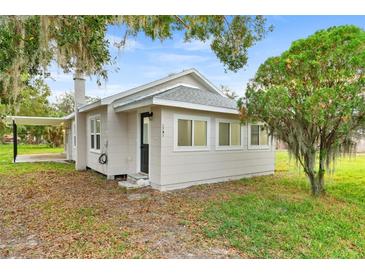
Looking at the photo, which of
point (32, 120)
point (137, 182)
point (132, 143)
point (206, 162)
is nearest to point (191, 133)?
point (206, 162)

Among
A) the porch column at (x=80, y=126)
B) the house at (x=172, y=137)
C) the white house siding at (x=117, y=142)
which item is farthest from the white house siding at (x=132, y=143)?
the porch column at (x=80, y=126)

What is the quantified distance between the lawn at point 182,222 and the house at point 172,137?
2.59 feet

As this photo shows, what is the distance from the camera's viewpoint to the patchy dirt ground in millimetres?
3291

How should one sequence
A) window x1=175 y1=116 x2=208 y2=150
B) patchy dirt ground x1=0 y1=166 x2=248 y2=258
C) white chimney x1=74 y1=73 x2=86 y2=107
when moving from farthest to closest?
white chimney x1=74 y1=73 x2=86 y2=107
window x1=175 y1=116 x2=208 y2=150
patchy dirt ground x1=0 y1=166 x2=248 y2=258

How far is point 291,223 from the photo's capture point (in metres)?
4.37

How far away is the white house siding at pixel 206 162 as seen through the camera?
6586 mm

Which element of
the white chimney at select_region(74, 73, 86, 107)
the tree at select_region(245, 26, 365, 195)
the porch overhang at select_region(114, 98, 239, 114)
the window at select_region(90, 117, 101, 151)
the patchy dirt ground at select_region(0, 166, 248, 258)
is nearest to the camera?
the patchy dirt ground at select_region(0, 166, 248, 258)

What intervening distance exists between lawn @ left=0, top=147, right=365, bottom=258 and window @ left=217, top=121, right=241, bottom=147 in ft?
5.38

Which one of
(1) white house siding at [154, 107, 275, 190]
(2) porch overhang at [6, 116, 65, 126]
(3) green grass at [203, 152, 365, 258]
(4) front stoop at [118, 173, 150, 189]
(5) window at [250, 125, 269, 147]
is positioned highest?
(2) porch overhang at [6, 116, 65, 126]

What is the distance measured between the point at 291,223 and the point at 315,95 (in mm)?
2572

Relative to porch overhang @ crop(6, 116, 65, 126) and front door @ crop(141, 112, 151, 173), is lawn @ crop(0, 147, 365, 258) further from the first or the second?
porch overhang @ crop(6, 116, 65, 126)

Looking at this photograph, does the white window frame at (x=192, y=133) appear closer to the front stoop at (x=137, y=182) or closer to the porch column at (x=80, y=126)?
the front stoop at (x=137, y=182)

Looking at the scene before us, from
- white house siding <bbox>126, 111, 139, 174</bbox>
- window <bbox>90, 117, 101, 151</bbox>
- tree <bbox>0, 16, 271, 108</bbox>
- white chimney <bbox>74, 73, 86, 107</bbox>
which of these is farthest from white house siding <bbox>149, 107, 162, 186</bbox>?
white chimney <bbox>74, 73, 86, 107</bbox>
